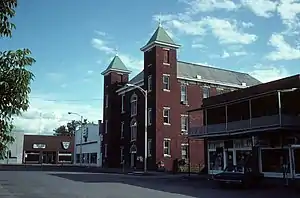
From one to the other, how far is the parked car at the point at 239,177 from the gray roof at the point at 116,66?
38539 millimetres

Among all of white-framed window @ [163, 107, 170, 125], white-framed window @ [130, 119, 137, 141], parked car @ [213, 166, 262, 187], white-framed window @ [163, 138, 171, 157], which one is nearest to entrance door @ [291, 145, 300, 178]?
parked car @ [213, 166, 262, 187]

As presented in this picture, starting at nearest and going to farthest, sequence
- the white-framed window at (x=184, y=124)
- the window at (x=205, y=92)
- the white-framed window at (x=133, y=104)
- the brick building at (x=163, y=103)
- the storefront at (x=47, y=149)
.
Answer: the brick building at (x=163, y=103)
the white-framed window at (x=184, y=124)
the window at (x=205, y=92)
the white-framed window at (x=133, y=104)
the storefront at (x=47, y=149)

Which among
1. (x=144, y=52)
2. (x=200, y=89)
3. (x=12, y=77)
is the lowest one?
(x=12, y=77)

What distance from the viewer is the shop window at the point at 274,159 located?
29.7 metres

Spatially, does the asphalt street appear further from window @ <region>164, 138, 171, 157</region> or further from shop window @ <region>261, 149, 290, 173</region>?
window @ <region>164, 138, 171, 157</region>

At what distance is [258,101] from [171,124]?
694 inches

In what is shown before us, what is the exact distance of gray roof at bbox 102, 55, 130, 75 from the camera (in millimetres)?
62709

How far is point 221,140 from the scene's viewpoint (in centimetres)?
3712

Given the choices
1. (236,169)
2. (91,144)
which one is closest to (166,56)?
(236,169)

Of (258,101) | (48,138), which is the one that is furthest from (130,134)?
(48,138)

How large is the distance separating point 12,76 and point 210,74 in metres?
52.2

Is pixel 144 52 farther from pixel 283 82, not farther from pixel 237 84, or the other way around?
pixel 283 82

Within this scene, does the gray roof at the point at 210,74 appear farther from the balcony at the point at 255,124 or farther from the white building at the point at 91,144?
the white building at the point at 91,144

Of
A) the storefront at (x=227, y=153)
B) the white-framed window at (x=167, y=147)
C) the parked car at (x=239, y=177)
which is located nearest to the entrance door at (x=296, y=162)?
the parked car at (x=239, y=177)
